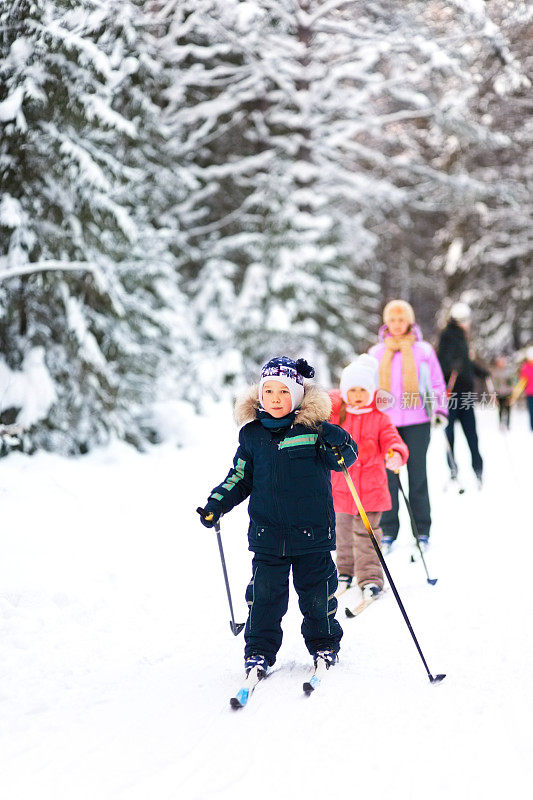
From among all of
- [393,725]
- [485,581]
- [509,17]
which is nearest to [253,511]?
[393,725]

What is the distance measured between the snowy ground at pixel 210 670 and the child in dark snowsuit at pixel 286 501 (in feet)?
0.91

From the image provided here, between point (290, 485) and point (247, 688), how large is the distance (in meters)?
1.02

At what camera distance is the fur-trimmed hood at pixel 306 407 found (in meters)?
3.91

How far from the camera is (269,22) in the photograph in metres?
11.1

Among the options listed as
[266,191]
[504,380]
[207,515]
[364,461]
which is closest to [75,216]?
[364,461]

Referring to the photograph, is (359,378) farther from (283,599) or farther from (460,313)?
(460,313)

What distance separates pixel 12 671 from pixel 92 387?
4.53m

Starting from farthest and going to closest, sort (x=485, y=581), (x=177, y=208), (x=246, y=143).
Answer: (x=246, y=143) < (x=177, y=208) < (x=485, y=581)

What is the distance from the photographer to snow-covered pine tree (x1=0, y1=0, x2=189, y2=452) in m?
6.85

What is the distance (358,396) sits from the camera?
5113 millimetres

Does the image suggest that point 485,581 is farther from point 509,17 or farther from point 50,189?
point 509,17

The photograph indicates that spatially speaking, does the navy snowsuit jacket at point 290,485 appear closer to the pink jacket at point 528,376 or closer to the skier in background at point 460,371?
the skier in background at point 460,371

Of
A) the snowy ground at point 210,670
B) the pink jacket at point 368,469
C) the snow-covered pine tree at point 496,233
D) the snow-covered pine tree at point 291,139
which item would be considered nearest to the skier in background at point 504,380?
the snow-covered pine tree at point 496,233

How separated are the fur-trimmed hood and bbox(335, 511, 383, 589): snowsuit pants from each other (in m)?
1.49
